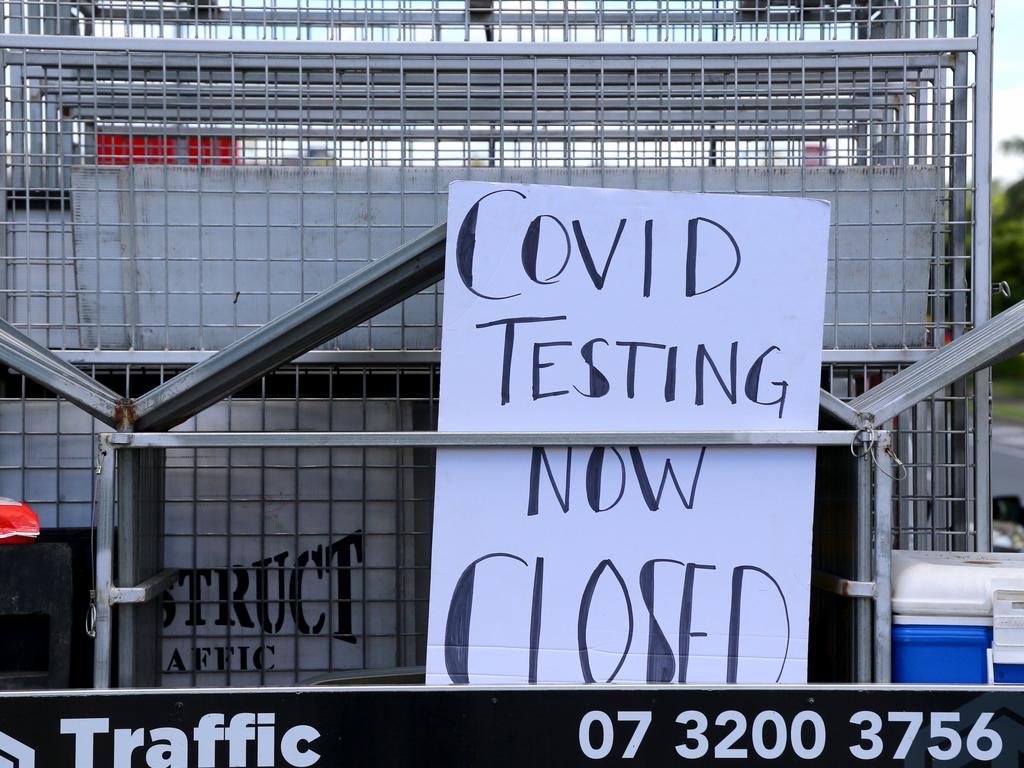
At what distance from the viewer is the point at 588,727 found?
2311mm

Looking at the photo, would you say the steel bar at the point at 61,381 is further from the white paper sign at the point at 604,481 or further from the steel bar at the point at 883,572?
the steel bar at the point at 883,572

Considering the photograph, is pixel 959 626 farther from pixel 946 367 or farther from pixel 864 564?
pixel 946 367

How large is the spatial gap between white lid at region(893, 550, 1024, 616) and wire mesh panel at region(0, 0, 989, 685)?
27.7 inches

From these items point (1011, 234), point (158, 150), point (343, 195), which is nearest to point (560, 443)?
point (343, 195)

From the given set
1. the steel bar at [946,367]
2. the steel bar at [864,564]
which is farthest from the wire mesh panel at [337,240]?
the steel bar at [864,564]

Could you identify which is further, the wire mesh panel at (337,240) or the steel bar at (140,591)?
the wire mesh panel at (337,240)

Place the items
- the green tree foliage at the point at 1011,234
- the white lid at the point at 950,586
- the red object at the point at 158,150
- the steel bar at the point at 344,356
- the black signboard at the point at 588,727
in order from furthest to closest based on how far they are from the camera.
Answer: the green tree foliage at the point at 1011,234, the red object at the point at 158,150, the steel bar at the point at 344,356, the white lid at the point at 950,586, the black signboard at the point at 588,727

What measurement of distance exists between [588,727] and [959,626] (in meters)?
0.92

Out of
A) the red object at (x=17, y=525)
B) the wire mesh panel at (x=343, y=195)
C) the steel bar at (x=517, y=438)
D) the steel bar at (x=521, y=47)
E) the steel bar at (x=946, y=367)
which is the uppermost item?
the steel bar at (x=521, y=47)

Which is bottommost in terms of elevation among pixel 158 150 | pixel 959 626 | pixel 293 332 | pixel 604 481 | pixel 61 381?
pixel 959 626

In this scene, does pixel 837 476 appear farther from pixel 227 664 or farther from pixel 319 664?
pixel 227 664

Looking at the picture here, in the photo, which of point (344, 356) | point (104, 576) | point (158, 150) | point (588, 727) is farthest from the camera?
point (158, 150)

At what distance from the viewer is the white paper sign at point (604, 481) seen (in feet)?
8.11

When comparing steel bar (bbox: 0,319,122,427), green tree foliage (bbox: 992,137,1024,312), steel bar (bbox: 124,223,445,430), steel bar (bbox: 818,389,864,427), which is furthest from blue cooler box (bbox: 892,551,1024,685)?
green tree foliage (bbox: 992,137,1024,312)
